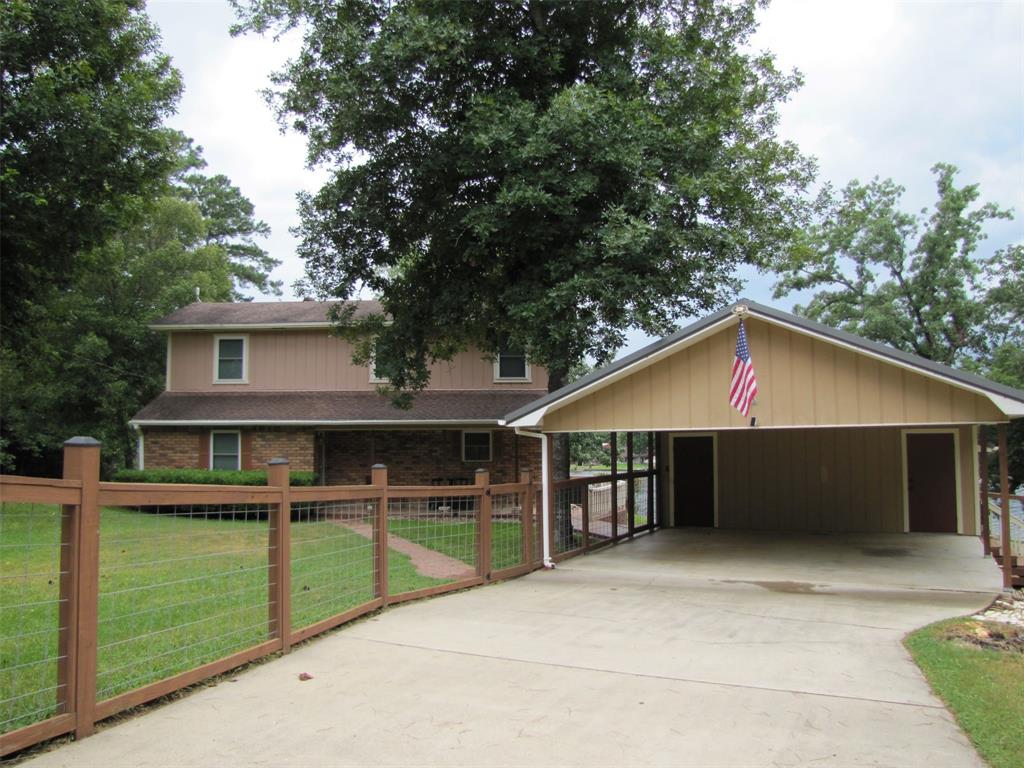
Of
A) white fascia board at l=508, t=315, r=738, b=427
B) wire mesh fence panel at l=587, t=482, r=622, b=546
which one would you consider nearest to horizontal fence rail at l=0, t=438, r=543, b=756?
white fascia board at l=508, t=315, r=738, b=427

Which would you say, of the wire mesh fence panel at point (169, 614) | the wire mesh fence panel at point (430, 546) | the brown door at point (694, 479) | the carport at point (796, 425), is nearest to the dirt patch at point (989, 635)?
the carport at point (796, 425)

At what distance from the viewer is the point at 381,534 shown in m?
7.16

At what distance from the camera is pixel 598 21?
14.9 meters

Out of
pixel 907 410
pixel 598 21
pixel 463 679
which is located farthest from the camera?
pixel 598 21

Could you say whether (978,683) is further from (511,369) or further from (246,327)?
(246,327)

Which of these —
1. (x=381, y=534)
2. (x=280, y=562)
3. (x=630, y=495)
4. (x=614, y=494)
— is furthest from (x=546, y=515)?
(x=280, y=562)

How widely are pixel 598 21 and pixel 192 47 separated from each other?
9.82 m

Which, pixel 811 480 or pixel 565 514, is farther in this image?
pixel 811 480

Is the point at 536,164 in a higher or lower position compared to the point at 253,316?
higher

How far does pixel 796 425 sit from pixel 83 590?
9.00 meters

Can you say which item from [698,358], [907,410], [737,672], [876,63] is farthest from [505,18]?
[737,672]

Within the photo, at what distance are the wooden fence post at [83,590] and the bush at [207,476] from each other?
14.1 m

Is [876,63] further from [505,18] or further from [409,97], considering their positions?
[409,97]

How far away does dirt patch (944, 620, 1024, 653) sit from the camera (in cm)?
658
